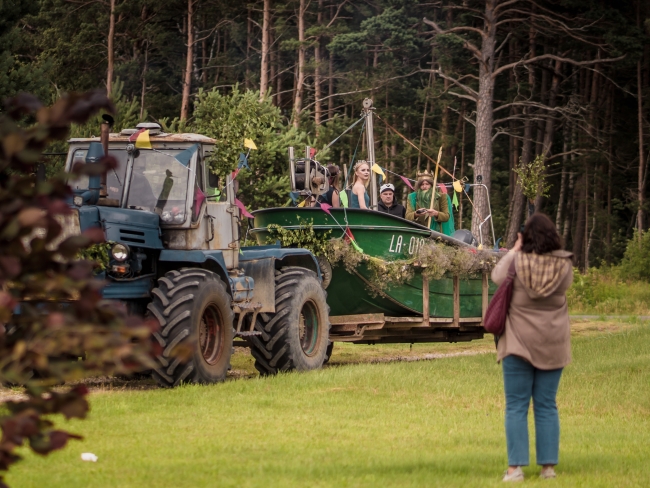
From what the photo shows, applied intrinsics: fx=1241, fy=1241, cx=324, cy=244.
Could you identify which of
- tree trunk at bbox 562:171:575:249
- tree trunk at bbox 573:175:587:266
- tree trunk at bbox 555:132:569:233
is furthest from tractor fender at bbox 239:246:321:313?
tree trunk at bbox 562:171:575:249

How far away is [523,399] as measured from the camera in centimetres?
759

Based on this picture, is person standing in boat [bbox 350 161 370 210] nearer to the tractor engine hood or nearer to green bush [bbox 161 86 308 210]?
the tractor engine hood

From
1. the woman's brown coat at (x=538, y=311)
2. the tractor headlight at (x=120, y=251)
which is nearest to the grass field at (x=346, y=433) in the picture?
the woman's brown coat at (x=538, y=311)

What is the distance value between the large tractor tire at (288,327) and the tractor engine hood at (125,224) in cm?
199

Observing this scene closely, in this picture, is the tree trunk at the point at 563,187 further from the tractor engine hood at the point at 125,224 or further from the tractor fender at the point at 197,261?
the tractor engine hood at the point at 125,224

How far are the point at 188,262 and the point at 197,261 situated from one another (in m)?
0.46

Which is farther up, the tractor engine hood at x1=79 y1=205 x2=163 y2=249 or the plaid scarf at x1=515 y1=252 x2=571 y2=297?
the tractor engine hood at x1=79 y1=205 x2=163 y2=249

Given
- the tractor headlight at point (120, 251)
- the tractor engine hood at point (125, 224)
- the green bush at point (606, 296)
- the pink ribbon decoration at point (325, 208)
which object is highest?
the pink ribbon decoration at point (325, 208)

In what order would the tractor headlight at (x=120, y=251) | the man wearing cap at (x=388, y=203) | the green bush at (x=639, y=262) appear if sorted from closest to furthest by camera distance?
the tractor headlight at (x=120, y=251), the man wearing cap at (x=388, y=203), the green bush at (x=639, y=262)

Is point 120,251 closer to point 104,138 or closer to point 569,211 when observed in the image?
point 104,138

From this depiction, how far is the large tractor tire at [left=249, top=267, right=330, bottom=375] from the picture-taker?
46.5 feet

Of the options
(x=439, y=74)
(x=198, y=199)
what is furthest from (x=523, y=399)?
(x=439, y=74)

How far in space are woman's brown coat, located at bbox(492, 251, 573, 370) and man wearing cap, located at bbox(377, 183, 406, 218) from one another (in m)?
9.23

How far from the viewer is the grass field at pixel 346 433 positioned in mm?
7660
